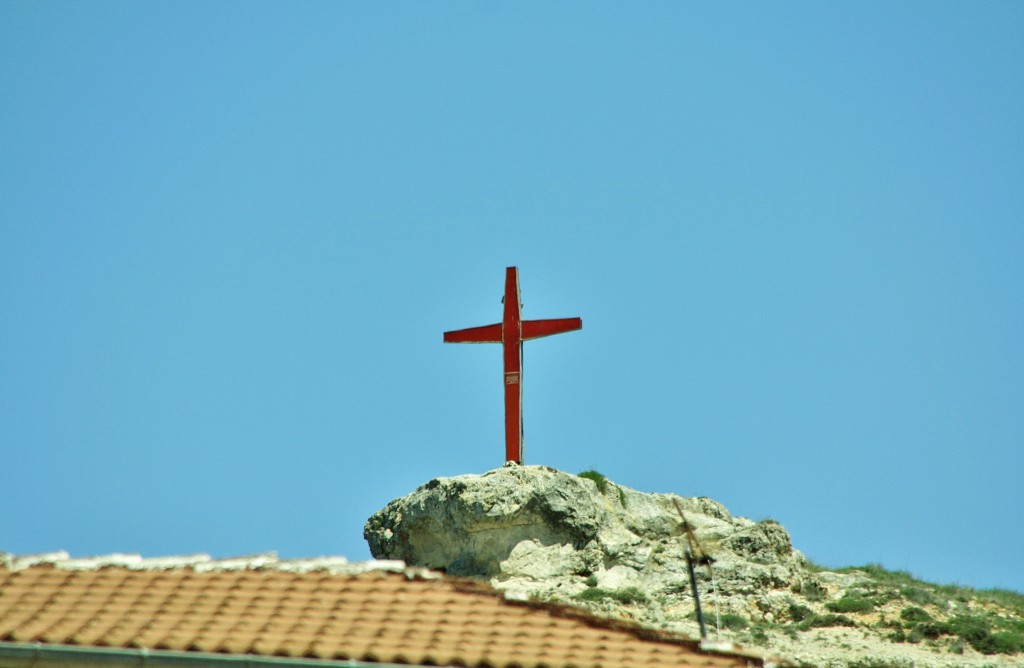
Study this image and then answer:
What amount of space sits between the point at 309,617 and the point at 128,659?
1838 mm

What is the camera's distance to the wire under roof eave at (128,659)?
1184 centimetres

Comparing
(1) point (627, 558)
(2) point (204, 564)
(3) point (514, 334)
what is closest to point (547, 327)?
(3) point (514, 334)

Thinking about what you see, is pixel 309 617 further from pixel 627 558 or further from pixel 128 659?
pixel 627 558

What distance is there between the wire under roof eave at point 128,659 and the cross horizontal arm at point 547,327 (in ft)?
→ 76.9

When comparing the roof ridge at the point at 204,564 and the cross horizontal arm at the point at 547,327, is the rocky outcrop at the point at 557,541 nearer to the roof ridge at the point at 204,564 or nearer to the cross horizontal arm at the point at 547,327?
the cross horizontal arm at the point at 547,327

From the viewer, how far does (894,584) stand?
3653 centimetres

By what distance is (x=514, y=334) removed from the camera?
1389 inches

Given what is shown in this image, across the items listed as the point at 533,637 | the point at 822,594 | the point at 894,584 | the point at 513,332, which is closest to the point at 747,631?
the point at 822,594

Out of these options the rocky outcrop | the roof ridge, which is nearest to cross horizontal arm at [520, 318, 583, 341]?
the rocky outcrop

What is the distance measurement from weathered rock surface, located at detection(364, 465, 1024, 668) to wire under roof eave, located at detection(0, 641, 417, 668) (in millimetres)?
21002

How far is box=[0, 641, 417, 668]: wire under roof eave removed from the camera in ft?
38.9

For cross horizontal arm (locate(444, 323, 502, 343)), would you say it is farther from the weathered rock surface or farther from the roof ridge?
the roof ridge

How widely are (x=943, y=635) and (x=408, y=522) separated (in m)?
14.5

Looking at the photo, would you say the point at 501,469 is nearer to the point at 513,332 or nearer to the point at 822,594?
the point at 513,332
